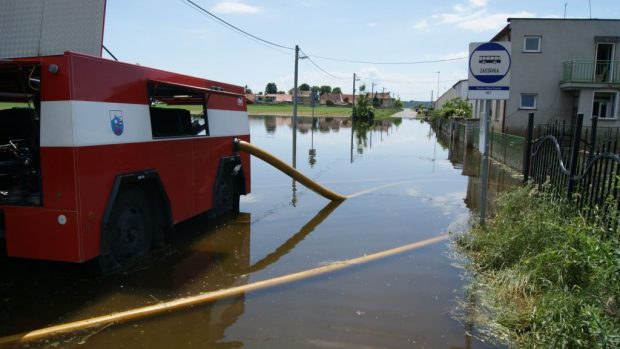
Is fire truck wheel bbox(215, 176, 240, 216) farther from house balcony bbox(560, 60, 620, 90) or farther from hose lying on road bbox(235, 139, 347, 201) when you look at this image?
house balcony bbox(560, 60, 620, 90)

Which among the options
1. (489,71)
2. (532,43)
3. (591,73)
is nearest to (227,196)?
(489,71)

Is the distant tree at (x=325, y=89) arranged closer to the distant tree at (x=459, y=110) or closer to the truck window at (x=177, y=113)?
the distant tree at (x=459, y=110)

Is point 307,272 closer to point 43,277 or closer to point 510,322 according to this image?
point 510,322

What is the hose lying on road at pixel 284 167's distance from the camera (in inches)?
348

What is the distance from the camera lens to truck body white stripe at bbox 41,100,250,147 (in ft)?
15.4

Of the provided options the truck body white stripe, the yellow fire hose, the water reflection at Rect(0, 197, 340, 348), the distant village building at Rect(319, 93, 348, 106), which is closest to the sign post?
the yellow fire hose

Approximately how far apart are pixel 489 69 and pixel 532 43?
24.0 metres

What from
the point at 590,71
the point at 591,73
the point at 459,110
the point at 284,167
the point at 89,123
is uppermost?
the point at 590,71

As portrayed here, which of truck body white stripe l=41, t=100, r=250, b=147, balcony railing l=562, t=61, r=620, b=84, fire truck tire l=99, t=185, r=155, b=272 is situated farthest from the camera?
balcony railing l=562, t=61, r=620, b=84

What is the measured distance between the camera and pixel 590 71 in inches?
1080

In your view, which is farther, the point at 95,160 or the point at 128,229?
the point at 128,229

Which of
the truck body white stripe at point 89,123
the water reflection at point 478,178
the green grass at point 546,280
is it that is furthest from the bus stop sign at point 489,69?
the truck body white stripe at point 89,123

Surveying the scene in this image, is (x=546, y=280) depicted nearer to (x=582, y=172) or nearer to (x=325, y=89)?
(x=582, y=172)

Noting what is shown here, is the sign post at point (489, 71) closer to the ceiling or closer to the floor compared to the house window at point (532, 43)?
closer to the floor
